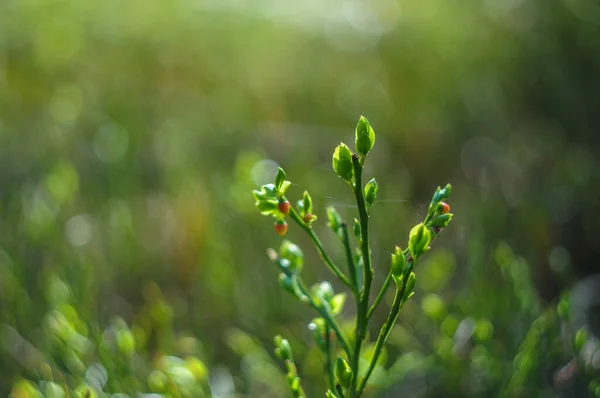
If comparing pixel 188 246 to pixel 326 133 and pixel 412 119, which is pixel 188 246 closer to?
pixel 326 133

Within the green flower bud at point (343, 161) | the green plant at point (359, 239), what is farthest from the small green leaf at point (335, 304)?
the green flower bud at point (343, 161)

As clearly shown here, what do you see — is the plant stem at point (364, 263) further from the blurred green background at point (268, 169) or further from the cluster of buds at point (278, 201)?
the blurred green background at point (268, 169)

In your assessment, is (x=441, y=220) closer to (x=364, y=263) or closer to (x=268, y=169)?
(x=364, y=263)

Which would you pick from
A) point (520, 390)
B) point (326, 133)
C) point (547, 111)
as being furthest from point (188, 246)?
point (547, 111)

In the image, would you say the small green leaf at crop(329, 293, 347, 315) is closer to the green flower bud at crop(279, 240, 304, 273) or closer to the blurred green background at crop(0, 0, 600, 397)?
the green flower bud at crop(279, 240, 304, 273)

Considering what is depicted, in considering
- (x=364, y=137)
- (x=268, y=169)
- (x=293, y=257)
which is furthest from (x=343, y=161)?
(x=268, y=169)

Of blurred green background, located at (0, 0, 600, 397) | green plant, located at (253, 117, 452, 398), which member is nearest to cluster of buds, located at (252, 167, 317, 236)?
green plant, located at (253, 117, 452, 398)
